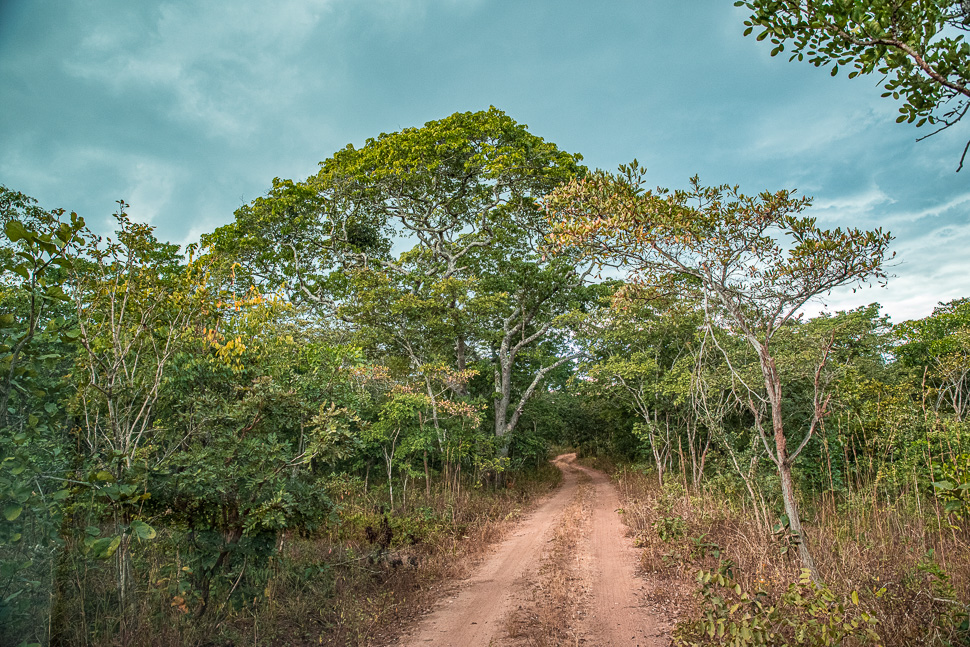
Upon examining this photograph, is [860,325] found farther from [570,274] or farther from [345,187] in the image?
[345,187]

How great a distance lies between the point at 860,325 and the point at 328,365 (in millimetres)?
14111

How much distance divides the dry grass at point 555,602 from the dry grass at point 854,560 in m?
0.94

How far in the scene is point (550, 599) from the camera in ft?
16.9

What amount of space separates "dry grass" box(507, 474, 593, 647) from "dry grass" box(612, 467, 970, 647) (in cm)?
94

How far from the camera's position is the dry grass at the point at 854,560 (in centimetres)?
322

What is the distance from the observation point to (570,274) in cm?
1544

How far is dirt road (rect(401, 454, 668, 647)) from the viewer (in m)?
4.29

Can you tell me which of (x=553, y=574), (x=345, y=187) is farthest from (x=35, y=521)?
(x=345, y=187)

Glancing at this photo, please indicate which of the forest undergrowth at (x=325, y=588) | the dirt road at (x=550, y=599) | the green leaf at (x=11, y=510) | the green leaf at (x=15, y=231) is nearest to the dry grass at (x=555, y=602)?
the dirt road at (x=550, y=599)

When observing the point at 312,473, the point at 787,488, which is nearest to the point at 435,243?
the point at 312,473

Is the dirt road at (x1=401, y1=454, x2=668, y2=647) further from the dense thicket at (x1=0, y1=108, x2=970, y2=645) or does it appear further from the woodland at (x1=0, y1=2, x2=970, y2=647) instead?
the dense thicket at (x1=0, y1=108, x2=970, y2=645)

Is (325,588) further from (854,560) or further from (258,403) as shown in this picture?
(854,560)

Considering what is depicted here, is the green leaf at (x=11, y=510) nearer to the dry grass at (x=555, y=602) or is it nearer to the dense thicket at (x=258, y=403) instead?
the dense thicket at (x=258, y=403)

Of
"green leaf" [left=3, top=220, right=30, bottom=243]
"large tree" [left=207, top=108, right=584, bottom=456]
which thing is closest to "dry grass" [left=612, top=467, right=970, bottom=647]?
"green leaf" [left=3, top=220, right=30, bottom=243]
